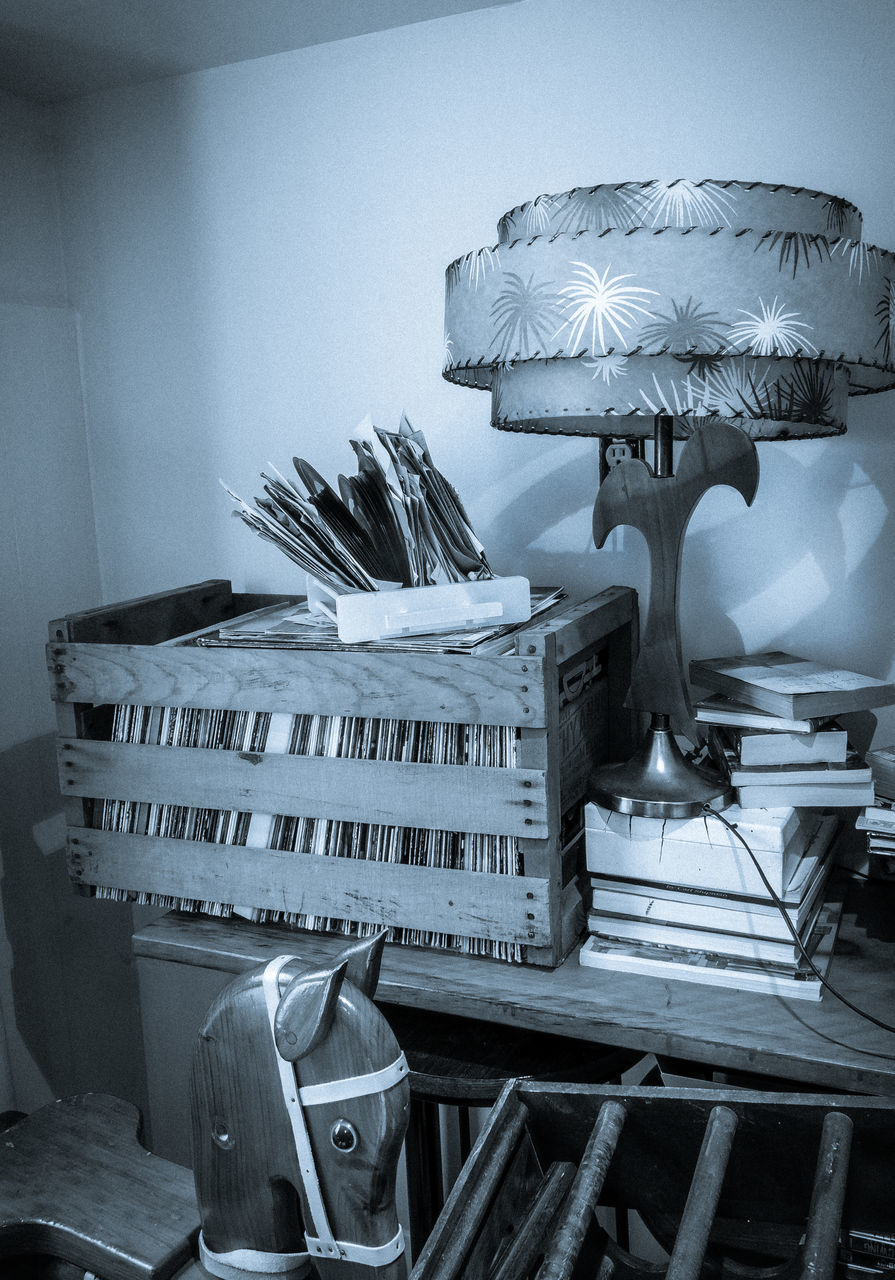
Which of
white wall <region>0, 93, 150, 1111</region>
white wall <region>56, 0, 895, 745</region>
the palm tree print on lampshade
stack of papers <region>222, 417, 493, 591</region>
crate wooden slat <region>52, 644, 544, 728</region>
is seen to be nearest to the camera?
the palm tree print on lampshade

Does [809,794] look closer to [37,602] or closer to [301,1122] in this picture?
[301,1122]

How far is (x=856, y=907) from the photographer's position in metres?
1.16

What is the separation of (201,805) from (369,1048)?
0.53 meters

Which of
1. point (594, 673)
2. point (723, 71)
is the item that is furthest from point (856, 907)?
point (723, 71)

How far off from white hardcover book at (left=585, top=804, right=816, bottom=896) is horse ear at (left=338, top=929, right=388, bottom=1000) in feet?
1.35

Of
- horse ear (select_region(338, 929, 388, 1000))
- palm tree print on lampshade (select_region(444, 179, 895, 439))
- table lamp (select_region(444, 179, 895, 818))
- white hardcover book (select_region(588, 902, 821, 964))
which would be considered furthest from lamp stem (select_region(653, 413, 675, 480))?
horse ear (select_region(338, 929, 388, 1000))

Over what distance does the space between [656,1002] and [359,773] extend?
14.5 inches

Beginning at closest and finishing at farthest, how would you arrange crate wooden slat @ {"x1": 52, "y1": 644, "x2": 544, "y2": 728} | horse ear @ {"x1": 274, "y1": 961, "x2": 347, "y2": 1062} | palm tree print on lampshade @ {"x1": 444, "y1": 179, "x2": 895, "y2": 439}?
horse ear @ {"x1": 274, "y1": 961, "x2": 347, "y2": 1062}
palm tree print on lampshade @ {"x1": 444, "y1": 179, "x2": 895, "y2": 439}
crate wooden slat @ {"x1": 52, "y1": 644, "x2": 544, "y2": 728}

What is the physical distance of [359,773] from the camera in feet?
3.38

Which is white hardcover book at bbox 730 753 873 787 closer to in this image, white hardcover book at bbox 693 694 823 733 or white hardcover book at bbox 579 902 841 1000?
white hardcover book at bbox 693 694 823 733

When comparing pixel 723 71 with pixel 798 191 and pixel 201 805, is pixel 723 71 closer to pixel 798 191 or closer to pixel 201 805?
pixel 798 191

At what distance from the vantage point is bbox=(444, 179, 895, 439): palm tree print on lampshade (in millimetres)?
828

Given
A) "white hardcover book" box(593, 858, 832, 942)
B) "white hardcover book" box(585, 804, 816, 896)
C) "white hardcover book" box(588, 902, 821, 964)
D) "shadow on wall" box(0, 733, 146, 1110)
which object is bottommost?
"shadow on wall" box(0, 733, 146, 1110)

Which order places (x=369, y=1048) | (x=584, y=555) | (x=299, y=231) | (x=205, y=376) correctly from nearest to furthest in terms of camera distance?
(x=369, y=1048) < (x=584, y=555) < (x=299, y=231) < (x=205, y=376)
